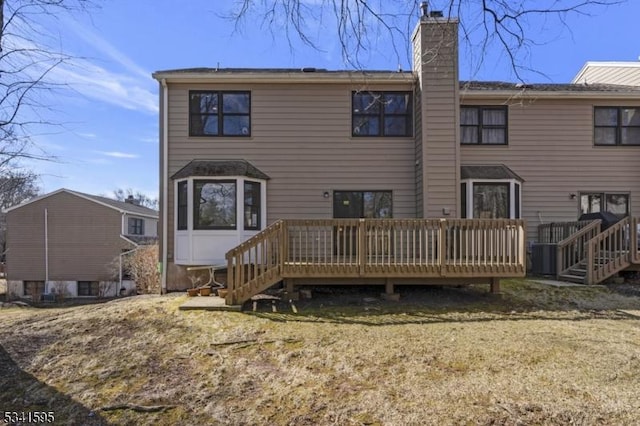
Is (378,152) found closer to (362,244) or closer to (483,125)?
(483,125)

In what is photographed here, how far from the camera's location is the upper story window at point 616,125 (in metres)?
12.1

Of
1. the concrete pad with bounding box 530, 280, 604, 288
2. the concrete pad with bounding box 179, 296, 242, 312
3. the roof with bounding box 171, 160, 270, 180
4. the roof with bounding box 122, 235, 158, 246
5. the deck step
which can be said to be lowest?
the concrete pad with bounding box 179, 296, 242, 312

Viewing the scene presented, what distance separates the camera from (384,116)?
10961 mm

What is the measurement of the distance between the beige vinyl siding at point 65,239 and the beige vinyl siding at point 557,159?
22.1 metres

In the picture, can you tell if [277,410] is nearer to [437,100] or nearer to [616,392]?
[616,392]

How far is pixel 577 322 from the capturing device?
666 cm

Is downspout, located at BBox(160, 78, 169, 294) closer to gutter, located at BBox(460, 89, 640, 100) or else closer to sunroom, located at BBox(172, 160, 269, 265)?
sunroom, located at BBox(172, 160, 269, 265)

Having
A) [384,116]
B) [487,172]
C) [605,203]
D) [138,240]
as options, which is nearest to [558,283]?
[487,172]

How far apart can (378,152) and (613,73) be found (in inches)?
462

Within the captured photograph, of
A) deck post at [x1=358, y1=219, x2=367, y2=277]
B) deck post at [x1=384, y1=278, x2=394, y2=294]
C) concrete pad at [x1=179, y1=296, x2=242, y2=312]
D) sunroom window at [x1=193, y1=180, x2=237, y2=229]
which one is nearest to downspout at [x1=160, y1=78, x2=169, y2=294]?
sunroom window at [x1=193, y1=180, x2=237, y2=229]

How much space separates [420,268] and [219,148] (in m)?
6.03

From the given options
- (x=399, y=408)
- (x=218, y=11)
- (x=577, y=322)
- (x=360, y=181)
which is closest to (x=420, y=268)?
(x=577, y=322)

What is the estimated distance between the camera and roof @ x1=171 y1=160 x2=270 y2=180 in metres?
9.82

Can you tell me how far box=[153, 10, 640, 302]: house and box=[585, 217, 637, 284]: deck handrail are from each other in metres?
1.73
